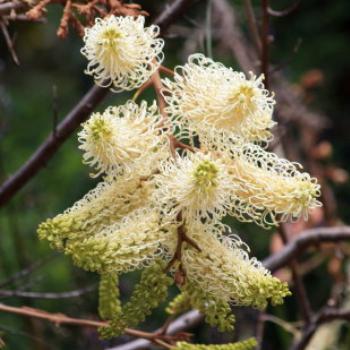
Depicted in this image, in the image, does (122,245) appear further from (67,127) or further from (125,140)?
(67,127)

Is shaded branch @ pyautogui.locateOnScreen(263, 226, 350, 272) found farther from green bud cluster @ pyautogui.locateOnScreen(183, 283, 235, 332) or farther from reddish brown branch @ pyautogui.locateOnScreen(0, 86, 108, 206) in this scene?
green bud cluster @ pyautogui.locateOnScreen(183, 283, 235, 332)

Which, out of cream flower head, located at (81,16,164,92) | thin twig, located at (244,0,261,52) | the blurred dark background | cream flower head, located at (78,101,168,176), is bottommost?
the blurred dark background

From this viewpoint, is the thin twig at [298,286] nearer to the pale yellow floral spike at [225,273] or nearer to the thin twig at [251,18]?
the thin twig at [251,18]

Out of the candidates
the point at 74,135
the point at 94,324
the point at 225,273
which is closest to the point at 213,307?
the point at 225,273

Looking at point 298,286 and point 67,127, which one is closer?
point 67,127

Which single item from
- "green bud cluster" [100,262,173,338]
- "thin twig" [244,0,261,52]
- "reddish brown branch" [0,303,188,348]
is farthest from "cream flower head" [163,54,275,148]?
"thin twig" [244,0,261,52]

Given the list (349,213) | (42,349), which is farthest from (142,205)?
(349,213)

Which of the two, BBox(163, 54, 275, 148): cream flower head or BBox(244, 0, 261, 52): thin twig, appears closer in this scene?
BBox(163, 54, 275, 148): cream flower head
